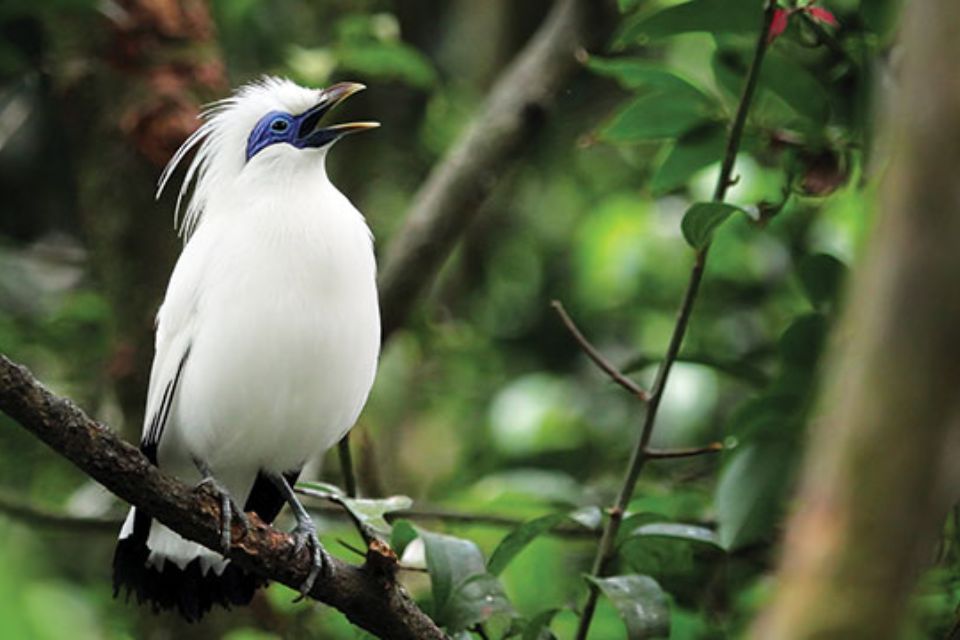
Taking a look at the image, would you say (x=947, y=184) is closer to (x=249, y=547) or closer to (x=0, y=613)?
(x=0, y=613)

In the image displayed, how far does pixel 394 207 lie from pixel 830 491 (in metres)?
5.64

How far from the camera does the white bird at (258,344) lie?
3352 millimetres

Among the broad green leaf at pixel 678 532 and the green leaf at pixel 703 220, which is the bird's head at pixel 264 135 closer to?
the green leaf at pixel 703 220

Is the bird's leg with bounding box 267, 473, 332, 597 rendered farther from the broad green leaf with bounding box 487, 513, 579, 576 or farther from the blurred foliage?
the broad green leaf with bounding box 487, 513, 579, 576

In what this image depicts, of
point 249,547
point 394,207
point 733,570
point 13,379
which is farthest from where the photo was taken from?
point 394,207

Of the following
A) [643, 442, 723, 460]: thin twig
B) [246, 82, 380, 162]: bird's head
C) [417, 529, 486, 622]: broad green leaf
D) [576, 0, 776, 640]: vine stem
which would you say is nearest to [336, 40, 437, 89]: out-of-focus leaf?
[246, 82, 380, 162]: bird's head

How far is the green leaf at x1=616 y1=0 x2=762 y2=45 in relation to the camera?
134 inches

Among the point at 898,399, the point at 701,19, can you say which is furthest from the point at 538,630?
the point at 898,399

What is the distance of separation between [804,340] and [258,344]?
1.40 metres

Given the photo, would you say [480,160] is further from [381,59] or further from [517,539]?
[517,539]

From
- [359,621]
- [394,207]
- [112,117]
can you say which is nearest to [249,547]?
[359,621]

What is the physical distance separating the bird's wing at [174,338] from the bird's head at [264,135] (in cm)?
32

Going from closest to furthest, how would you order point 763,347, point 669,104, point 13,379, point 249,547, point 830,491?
point 830,491 < point 13,379 < point 249,547 < point 669,104 < point 763,347

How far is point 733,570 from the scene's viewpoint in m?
4.56
